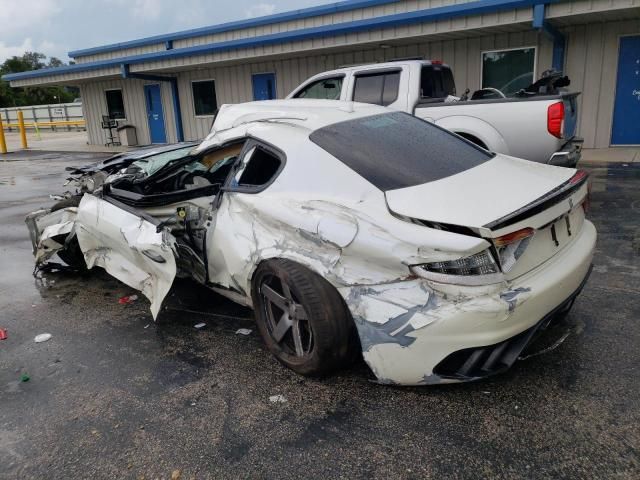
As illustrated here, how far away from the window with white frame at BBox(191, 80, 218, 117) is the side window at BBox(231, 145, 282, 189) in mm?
15159

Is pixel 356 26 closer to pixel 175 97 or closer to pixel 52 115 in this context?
pixel 175 97

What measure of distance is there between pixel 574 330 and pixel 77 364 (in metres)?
3.38

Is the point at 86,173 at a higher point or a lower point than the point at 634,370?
higher

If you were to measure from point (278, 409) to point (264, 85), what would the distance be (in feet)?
49.2

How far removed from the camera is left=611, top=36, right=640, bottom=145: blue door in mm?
11070

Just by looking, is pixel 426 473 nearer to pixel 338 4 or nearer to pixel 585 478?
pixel 585 478

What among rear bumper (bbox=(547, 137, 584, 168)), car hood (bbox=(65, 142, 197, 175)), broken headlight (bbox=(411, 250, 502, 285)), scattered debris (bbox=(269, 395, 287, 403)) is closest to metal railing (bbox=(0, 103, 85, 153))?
car hood (bbox=(65, 142, 197, 175))

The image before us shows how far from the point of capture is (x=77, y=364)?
3.51 m

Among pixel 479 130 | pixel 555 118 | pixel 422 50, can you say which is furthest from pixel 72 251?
pixel 422 50

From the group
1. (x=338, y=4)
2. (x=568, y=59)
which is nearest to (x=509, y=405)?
(x=568, y=59)

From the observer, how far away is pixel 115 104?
21578 millimetres

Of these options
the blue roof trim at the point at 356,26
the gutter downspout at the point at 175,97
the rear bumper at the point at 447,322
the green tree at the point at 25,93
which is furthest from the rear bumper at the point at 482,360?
the green tree at the point at 25,93

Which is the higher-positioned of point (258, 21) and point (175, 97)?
point (258, 21)

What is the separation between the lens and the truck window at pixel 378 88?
7.47m
